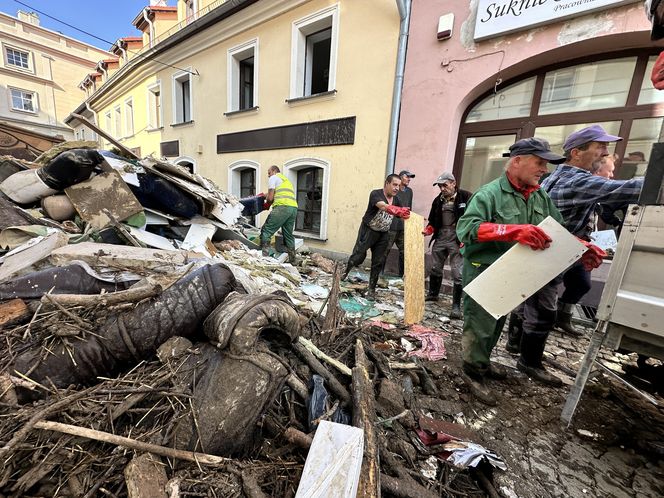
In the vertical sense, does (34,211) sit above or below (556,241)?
below

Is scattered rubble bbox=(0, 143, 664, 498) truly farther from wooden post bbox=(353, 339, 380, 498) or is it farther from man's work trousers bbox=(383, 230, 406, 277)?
man's work trousers bbox=(383, 230, 406, 277)

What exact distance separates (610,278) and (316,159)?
582cm

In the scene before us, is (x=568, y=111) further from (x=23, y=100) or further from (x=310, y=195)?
(x=23, y=100)

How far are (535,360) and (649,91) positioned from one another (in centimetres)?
405

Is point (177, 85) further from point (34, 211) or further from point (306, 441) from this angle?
point (306, 441)

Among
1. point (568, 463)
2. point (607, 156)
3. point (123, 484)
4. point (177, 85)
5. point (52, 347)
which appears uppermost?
point (177, 85)

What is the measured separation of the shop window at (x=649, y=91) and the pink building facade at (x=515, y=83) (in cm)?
1

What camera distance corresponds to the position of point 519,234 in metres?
1.81

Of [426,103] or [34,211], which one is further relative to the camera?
[426,103]

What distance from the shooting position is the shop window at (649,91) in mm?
3625

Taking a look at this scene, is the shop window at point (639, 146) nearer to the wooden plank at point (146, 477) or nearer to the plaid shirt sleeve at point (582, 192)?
the plaid shirt sleeve at point (582, 192)

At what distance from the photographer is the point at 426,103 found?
5066 mm

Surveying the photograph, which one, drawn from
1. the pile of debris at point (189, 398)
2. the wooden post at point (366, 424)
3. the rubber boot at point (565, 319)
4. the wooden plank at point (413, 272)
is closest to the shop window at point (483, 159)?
the wooden plank at point (413, 272)

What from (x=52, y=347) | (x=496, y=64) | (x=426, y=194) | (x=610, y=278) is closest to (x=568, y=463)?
(x=610, y=278)
